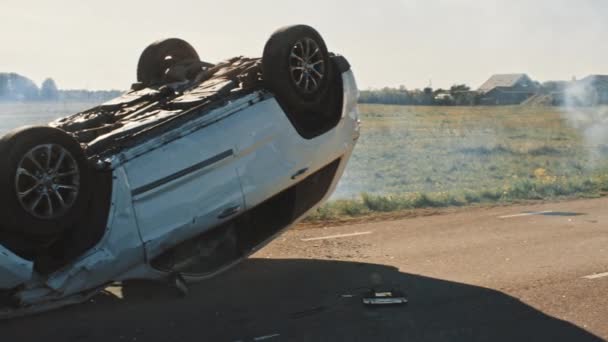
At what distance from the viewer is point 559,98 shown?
2271 inches

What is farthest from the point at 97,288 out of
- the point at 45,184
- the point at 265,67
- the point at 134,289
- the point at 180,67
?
the point at 180,67

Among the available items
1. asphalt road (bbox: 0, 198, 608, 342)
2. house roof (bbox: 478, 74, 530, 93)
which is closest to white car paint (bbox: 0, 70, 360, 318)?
asphalt road (bbox: 0, 198, 608, 342)

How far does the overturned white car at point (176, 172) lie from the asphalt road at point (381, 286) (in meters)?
0.43

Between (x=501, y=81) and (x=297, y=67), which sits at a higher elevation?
(x=297, y=67)

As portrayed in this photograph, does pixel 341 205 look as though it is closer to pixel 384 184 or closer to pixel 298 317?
pixel 298 317

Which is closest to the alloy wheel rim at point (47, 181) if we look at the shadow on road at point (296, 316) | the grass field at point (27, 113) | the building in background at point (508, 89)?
the shadow on road at point (296, 316)

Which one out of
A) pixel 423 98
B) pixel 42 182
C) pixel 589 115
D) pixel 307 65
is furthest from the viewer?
pixel 423 98

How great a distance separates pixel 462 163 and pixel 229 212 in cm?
1923

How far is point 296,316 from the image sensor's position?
6.35 meters

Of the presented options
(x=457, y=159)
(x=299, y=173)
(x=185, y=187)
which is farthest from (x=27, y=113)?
(x=185, y=187)

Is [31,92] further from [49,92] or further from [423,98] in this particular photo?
[423,98]

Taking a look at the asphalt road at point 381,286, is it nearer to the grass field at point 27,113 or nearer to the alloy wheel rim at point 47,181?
the alloy wheel rim at point 47,181

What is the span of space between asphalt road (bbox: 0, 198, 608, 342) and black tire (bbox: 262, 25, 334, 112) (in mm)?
1755

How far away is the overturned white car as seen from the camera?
18.2 ft
